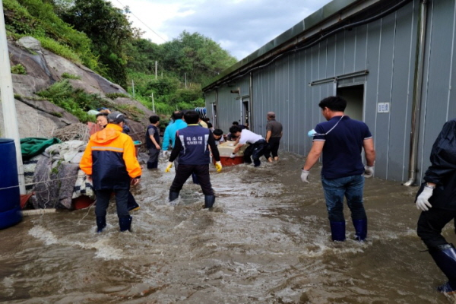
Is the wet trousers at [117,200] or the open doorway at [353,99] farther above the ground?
the open doorway at [353,99]

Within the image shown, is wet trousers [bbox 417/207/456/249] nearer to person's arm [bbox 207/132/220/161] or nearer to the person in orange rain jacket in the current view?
the person in orange rain jacket

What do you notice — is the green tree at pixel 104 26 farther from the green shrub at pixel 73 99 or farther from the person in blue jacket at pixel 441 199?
the person in blue jacket at pixel 441 199

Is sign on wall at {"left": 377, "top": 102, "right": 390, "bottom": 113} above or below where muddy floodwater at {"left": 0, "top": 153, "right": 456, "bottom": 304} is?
above

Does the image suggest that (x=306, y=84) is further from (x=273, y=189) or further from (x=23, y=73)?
(x=23, y=73)

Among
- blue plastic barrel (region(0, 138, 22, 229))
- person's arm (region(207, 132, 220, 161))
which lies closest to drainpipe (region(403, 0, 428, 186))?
person's arm (region(207, 132, 220, 161))

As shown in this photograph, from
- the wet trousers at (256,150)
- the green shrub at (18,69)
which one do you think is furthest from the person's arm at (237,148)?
the green shrub at (18,69)

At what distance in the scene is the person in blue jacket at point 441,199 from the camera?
7.65ft

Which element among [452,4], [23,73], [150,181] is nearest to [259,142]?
[150,181]

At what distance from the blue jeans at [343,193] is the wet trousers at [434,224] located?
3.03ft

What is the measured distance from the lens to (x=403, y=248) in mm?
3451

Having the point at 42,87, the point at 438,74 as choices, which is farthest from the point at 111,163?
the point at 42,87

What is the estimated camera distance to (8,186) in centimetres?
450

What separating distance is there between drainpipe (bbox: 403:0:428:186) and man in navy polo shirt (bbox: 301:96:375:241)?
2656mm

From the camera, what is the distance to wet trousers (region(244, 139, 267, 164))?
8.60 m
